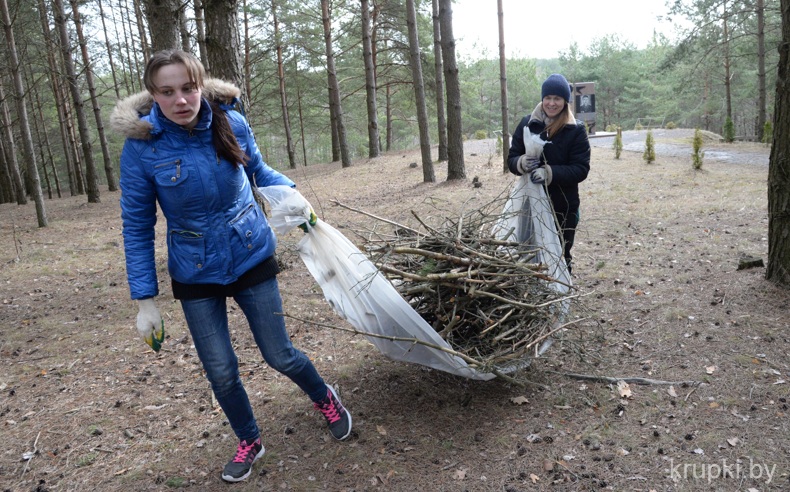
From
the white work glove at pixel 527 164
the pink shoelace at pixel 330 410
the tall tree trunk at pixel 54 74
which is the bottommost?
the pink shoelace at pixel 330 410

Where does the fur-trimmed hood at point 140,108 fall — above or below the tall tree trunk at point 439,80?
below

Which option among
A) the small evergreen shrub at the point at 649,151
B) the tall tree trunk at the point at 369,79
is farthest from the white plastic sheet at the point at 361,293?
the tall tree trunk at the point at 369,79

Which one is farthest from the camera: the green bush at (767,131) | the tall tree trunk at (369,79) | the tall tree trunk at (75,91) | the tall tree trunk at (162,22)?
the tall tree trunk at (369,79)

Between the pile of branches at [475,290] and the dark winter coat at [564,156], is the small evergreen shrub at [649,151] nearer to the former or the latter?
the dark winter coat at [564,156]

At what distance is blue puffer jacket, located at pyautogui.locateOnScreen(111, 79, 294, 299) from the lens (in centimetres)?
204

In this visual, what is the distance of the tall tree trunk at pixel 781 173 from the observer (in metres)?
3.47

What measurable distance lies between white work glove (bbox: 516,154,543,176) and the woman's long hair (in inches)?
73.4

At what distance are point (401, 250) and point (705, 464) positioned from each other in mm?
1676

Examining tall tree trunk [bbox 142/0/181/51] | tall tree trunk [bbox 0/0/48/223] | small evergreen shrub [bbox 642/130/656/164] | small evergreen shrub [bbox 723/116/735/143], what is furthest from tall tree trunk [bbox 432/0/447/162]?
small evergreen shrub [bbox 723/116/735/143]

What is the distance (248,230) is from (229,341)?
0.50 m

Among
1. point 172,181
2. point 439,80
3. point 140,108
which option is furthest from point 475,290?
point 439,80

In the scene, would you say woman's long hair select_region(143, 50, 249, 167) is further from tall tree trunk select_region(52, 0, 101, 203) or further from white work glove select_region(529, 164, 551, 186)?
tall tree trunk select_region(52, 0, 101, 203)

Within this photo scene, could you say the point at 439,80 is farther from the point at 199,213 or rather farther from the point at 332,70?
the point at 199,213

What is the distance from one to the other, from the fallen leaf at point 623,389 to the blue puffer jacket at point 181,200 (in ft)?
6.81
